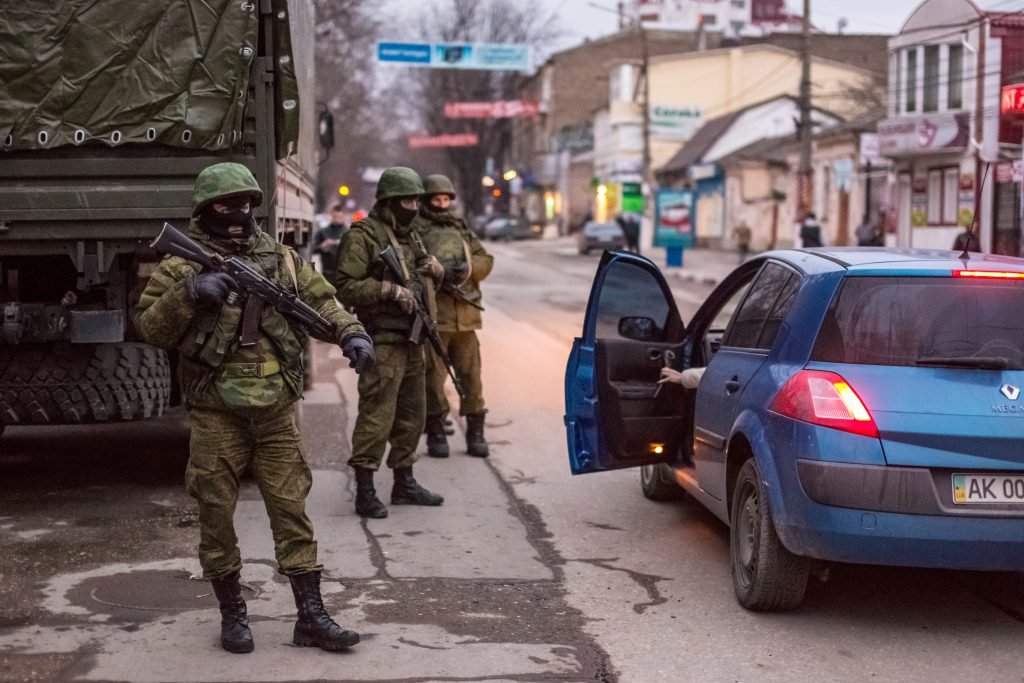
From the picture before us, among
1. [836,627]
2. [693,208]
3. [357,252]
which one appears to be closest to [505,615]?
[836,627]

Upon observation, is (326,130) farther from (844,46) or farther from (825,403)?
(844,46)

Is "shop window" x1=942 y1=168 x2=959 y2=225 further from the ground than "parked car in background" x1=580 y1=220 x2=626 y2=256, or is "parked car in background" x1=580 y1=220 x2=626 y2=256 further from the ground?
"shop window" x1=942 y1=168 x2=959 y2=225

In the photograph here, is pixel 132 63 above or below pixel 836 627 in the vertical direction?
above

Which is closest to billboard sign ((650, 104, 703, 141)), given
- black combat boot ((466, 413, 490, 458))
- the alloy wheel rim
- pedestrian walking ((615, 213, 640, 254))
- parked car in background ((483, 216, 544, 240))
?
parked car in background ((483, 216, 544, 240))

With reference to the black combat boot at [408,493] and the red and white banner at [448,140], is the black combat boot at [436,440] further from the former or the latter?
the red and white banner at [448,140]

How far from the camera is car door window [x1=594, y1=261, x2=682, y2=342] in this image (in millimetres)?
7199

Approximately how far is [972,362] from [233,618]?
293 centimetres

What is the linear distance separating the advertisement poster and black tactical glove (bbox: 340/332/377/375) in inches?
1405

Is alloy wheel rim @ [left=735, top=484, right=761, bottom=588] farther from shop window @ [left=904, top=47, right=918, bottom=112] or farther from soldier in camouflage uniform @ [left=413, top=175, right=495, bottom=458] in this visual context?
shop window @ [left=904, top=47, right=918, bottom=112]

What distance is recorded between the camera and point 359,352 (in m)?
5.02

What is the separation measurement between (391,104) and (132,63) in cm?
8021

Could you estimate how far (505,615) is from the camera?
18.4 feet

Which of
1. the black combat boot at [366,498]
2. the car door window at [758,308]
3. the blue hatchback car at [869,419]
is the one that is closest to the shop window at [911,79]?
the black combat boot at [366,498]

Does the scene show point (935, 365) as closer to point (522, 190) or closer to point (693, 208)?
point (693, 208)
